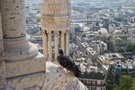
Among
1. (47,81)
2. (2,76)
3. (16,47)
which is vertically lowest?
(47,81)

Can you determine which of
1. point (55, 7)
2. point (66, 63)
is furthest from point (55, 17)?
point (66, 63)

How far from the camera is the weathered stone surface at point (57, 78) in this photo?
4.82m

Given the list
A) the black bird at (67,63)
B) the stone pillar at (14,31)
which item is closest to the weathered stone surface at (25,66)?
the stone pillar at (14,31)

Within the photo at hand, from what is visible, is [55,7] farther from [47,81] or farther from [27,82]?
[27,82]

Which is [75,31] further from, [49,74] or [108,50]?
[49,74]

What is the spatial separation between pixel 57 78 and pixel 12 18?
1.67 meters

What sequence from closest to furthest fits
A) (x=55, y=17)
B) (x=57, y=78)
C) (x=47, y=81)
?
1. (x=47, y=81)
2. (x=57, y=78)
3. (x=55, y=17)

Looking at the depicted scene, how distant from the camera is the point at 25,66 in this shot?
450 centimetres

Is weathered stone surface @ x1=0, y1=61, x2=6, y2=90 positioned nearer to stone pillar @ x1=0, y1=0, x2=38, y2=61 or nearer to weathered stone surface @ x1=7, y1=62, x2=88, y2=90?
weathered stone surface @ x1=7, y1=62, x2=88, y2=90

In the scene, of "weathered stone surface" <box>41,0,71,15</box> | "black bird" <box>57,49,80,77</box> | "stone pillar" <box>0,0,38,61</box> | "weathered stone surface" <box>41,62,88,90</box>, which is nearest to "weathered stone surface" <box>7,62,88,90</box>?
"weathered stone surface" <box>41,62,88,90</box>

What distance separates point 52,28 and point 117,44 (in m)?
43.4

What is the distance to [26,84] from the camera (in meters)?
4.52

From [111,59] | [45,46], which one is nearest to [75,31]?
[111,59]

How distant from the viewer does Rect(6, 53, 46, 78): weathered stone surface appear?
4.38 metres
